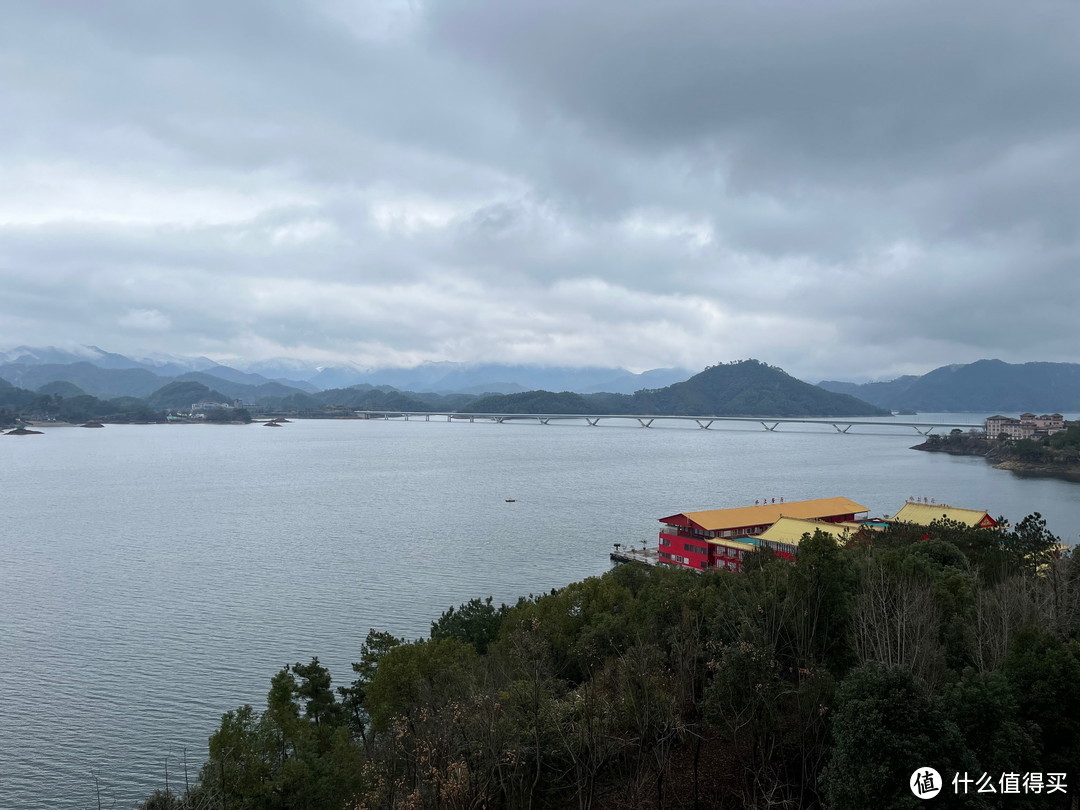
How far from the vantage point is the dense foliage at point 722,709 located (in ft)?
15.5

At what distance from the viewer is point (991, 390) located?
15988 cm

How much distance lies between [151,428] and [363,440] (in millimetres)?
40468

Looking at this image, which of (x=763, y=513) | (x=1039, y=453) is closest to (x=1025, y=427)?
(x=1039, y=453)

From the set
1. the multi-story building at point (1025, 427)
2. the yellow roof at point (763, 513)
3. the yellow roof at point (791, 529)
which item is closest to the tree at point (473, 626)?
the yellow roof at point (763, 513)

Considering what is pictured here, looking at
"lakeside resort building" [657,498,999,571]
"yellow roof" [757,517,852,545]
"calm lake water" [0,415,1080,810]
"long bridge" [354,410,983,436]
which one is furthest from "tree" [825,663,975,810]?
"long bridge" [354,410,983,436]

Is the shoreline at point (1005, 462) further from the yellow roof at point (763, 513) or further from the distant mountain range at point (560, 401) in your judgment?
the distant mountain range at point (560, 401)

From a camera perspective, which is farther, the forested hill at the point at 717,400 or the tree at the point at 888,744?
the forested hill at the point at 717,400

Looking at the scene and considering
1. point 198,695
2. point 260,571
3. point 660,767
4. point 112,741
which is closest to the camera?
point 660,767

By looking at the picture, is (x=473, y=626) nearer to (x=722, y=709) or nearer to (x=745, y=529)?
(x=722, y=709)

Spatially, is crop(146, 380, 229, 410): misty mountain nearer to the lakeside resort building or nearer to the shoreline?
the shoreline

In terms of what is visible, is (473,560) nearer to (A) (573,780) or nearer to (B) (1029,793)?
(A) (573,780)

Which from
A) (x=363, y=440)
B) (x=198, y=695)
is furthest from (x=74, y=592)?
(x=363, y=440)

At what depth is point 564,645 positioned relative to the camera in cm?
917

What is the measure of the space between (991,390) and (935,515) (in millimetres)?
170920
